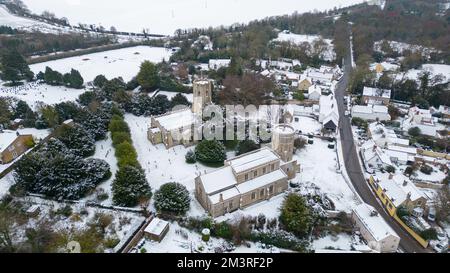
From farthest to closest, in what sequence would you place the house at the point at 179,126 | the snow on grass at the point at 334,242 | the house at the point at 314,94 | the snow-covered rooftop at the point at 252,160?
the house at the point at 314,94 → the house at the point at 179,126 → the snow-covered rooftop at the point at 252,160 → the snow on grass at the point at 334,242

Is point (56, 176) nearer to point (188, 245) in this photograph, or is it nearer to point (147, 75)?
point (188, 245)

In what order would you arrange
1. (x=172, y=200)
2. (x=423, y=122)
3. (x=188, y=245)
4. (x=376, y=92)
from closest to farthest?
(x=188, y=245), (x=172, y=200), (x=423, y=122), (x=376, y=92)

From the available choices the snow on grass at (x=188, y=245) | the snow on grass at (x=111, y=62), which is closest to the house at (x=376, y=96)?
the snow on grass at (x=188, y=245)

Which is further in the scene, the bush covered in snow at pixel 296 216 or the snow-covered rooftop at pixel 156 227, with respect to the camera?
the bush covered in snow at pixel 296 216

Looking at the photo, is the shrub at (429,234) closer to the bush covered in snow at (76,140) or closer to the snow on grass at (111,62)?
the bush covered in snow at (76,140)

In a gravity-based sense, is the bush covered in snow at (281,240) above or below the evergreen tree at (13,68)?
below

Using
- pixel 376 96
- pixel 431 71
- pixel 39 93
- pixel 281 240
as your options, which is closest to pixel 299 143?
pixel 281 240
